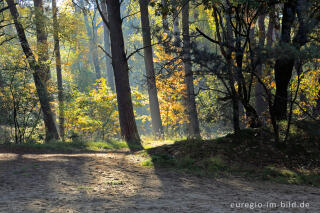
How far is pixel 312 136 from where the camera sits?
7.83 metres

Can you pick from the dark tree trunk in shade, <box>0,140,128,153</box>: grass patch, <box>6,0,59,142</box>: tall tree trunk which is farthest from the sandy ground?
<box>6,0,59,142</box>: tall tree trunk

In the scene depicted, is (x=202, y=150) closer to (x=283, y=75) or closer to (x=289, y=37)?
(x=283, y=75)

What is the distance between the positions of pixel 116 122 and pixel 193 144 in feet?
44.1

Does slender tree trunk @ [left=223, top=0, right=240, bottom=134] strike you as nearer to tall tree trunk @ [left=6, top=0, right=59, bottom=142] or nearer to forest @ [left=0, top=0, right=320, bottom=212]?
forest @ [left=0, top=0, right=320, bottom=212]

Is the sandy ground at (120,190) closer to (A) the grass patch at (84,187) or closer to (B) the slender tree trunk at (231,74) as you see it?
(A) the grass patch at (84,187)

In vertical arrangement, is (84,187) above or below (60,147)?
below

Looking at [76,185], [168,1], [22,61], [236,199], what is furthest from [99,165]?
[22,61]

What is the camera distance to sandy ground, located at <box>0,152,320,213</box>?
4137 millimetres

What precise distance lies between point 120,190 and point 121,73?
630 centimetres

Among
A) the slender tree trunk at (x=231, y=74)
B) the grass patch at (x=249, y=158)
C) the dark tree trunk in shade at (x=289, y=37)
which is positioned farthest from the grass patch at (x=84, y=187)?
the dark tree trunk in shade at (x=289, y=37)

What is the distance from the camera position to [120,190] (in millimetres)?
5066

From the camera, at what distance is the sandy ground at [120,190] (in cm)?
414

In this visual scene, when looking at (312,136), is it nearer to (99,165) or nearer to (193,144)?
(193,144)

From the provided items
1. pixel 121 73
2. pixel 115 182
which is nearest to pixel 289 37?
pixel 115 182
